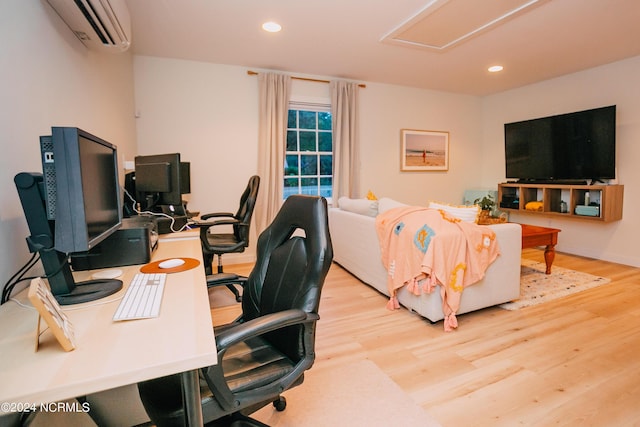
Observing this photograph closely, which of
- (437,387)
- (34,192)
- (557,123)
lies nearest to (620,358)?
(437,387)

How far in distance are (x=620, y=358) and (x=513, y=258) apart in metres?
0.88

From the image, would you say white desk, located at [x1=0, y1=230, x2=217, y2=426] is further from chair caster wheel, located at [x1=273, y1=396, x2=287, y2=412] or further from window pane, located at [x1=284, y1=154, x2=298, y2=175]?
window pane, located at [x1=284, y1=154, x2=298, y2=175]

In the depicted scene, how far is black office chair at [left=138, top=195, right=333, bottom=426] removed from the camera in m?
0.98

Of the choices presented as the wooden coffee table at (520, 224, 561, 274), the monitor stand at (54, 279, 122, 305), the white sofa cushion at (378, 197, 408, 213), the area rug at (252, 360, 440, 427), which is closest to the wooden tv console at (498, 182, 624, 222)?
the wooden coffee table at (520, 224, 561, 274)

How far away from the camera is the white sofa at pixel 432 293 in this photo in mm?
2506

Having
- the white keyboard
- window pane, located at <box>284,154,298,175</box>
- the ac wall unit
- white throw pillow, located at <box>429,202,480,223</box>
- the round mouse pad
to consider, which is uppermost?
the ac wall unit

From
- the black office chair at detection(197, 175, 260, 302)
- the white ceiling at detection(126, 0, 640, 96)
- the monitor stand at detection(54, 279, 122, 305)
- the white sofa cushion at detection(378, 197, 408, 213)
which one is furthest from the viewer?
the white sofa cushion at detection(378, 197, 408, 213)

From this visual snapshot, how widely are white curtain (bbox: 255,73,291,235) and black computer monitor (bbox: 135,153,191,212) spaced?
179 cm

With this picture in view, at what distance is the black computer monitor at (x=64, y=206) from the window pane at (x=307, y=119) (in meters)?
3.62

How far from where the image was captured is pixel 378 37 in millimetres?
3191

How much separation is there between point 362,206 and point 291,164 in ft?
5.30

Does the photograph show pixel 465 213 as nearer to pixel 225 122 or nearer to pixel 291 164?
pixel 291 164

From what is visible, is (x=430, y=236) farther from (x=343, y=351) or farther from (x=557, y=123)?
(x=557, y=123)

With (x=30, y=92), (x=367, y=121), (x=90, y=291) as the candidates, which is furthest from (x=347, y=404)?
(x=367, y=121)
